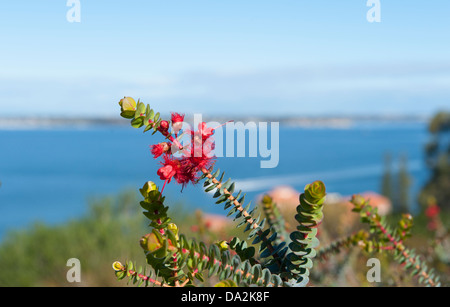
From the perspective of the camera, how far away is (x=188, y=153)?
0.90m

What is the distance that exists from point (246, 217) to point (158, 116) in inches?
10.6

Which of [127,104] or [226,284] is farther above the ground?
[127,104]

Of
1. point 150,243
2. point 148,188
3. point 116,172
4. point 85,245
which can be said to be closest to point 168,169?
point 148,188

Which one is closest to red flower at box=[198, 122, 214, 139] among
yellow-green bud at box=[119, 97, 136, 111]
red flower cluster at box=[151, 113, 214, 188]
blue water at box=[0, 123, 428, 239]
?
red flower cluster at box=[151, 113, 214, 188]

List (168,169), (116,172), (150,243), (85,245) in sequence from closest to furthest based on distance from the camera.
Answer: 1. (150,243)
2. (168,169)
3. (85,245)
4. (116,172)

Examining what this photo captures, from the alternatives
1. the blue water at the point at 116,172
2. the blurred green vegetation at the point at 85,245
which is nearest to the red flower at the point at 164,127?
the blurred green vegetation at the point at 85,245

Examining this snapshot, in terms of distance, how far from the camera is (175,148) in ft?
2.93

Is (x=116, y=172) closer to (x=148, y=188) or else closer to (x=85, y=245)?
(x=85, y=245)

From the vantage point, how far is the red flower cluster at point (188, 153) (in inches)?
35.1

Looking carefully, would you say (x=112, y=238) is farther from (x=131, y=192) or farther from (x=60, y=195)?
(x=60, y=195)

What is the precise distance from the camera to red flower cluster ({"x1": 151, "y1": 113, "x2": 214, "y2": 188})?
890 mm

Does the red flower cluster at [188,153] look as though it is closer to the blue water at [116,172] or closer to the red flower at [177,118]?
the red flower at [177,118]

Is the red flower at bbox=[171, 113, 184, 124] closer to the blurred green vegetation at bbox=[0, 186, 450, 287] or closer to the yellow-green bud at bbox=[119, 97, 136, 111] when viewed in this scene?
the yellow-green bud at bbox=[119, 97, 136, 111]

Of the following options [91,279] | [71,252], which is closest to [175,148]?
[91,279]
